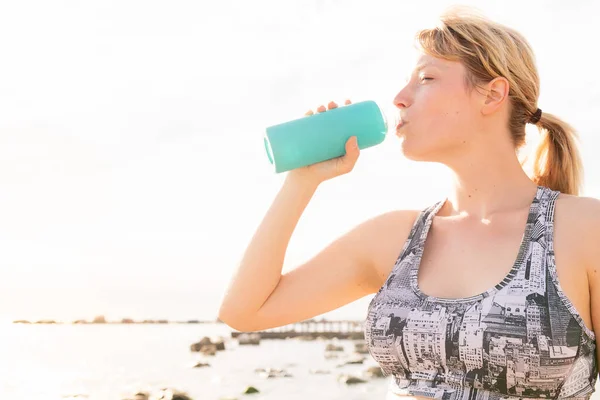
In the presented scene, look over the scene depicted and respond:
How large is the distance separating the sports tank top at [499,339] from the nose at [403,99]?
0.52 meters

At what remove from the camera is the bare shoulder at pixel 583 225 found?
202 centimetres

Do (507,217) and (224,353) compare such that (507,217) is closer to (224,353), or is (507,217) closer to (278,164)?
(278,164)

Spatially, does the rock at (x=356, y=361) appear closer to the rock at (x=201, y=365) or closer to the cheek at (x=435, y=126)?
the rock at (x=201, y=365)

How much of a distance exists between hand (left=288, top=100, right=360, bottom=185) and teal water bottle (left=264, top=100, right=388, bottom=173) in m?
0.02

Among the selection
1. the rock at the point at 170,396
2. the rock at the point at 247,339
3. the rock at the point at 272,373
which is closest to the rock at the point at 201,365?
the rock at the point at 272,373

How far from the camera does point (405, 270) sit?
89.9 inches

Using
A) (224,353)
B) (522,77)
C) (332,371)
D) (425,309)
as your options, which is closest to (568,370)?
(425,309)

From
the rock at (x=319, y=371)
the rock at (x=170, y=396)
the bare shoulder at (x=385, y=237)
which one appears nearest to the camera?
the bare shoulder at (x=385, y=237)

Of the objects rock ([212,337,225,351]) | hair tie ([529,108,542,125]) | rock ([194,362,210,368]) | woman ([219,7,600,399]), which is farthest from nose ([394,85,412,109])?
rock ([212,337,225,351])

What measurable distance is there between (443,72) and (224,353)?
25.9 meters

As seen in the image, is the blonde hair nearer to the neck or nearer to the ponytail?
the ponytail

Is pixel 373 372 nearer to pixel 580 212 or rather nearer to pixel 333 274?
pixel 333 274

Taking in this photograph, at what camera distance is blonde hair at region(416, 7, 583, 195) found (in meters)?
2.28

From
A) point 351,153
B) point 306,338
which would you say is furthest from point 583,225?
point 306,338
